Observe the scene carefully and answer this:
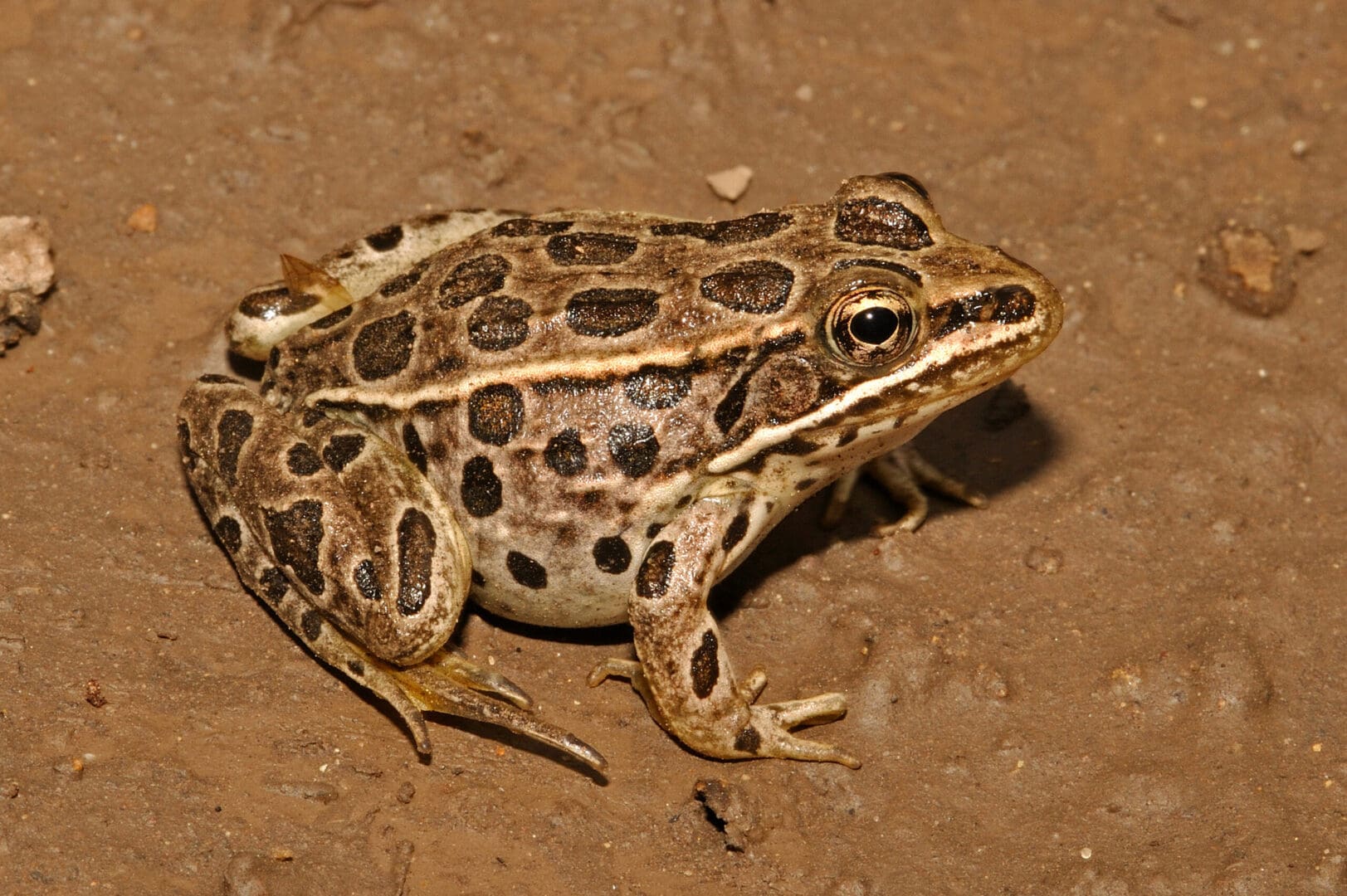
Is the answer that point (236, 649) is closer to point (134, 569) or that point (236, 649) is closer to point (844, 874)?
point (134, 569)

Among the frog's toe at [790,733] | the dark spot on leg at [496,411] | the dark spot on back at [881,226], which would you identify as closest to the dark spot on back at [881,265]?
the dark spot on back at [881,226]

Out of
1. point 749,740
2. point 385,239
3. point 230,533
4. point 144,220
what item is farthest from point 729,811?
point 144,220

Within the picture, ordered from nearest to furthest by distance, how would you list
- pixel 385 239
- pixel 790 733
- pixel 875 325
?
pixel 875 325
pixel 790 733
pixel 385 239

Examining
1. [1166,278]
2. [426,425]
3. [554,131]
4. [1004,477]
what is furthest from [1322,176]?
[426,425]

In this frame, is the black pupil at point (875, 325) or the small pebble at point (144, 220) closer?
the black pupil at point (875, 325)

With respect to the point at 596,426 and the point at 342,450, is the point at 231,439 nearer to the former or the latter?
the point at 342,450

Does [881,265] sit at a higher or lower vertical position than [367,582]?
higher

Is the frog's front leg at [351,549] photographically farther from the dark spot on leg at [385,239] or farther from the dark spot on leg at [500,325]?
the dark spot on leg at [385,239]

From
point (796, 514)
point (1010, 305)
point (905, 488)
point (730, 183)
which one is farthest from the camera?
point (730, 183)
